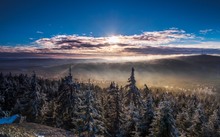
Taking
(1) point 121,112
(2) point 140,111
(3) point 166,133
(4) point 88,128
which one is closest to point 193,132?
(2) point 140,111

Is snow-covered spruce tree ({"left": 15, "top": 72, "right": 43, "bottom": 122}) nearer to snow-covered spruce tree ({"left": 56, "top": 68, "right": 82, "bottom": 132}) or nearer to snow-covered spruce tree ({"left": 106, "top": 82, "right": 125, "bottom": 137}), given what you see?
snow-covered spruce tree ({"left": 56, "top": 68, "right": 82, "bottom": 132})

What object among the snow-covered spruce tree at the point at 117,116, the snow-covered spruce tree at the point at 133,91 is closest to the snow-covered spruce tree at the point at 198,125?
the snow-covered spruce tree at the point at 133,91

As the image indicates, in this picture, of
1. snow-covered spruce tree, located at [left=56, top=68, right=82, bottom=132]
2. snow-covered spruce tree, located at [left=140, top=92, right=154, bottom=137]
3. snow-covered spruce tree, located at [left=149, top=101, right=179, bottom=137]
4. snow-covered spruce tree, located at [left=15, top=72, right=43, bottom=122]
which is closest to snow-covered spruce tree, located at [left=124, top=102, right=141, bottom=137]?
snow-covered spruce tree, located at [left=140, top=92, right=154, bottom=137]

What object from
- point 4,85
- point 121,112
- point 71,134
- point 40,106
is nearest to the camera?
point 71,134

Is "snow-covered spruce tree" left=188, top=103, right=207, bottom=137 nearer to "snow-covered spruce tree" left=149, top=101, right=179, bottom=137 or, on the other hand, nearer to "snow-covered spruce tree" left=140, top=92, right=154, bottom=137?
"snow-covered spruce tree" left=140, top=92, right=154, bottom=137

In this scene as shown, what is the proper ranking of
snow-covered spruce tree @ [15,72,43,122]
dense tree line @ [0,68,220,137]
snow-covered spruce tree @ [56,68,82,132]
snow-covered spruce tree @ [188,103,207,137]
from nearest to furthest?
dense tree line @ [0,68,220,137], snow-covered spruce tree @ [56,68,82,132], snow-covered spruce tree @ [188,103,207,137], snow-covered spruce tree @ [15,72,43,122]

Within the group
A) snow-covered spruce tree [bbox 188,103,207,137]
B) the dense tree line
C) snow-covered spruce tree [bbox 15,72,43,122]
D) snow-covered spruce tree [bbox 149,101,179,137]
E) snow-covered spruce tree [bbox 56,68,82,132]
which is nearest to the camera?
snow-covered spruce tree [bbox 149,101,179,137]

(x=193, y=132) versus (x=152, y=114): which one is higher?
(x=152, y=114)

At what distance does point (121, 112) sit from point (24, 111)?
80.9 ft

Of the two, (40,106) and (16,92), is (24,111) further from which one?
(16,92)

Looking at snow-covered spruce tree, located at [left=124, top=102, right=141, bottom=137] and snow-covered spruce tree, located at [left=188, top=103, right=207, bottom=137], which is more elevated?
snow-covered spruce tree, located at [left=124, top=102, right=141, bottom=137]

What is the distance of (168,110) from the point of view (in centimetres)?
2803

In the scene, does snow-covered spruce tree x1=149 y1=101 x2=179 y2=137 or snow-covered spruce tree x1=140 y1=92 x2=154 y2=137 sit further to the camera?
snow-covered spruce tree x1=140 y1=92 x2=154 y2=137

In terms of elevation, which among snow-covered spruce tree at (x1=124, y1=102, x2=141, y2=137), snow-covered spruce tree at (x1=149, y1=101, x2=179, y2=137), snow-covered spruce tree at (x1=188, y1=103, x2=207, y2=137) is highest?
snow-covered spruce tree at (x1=149, y1=101, x2=179, y2=137)
